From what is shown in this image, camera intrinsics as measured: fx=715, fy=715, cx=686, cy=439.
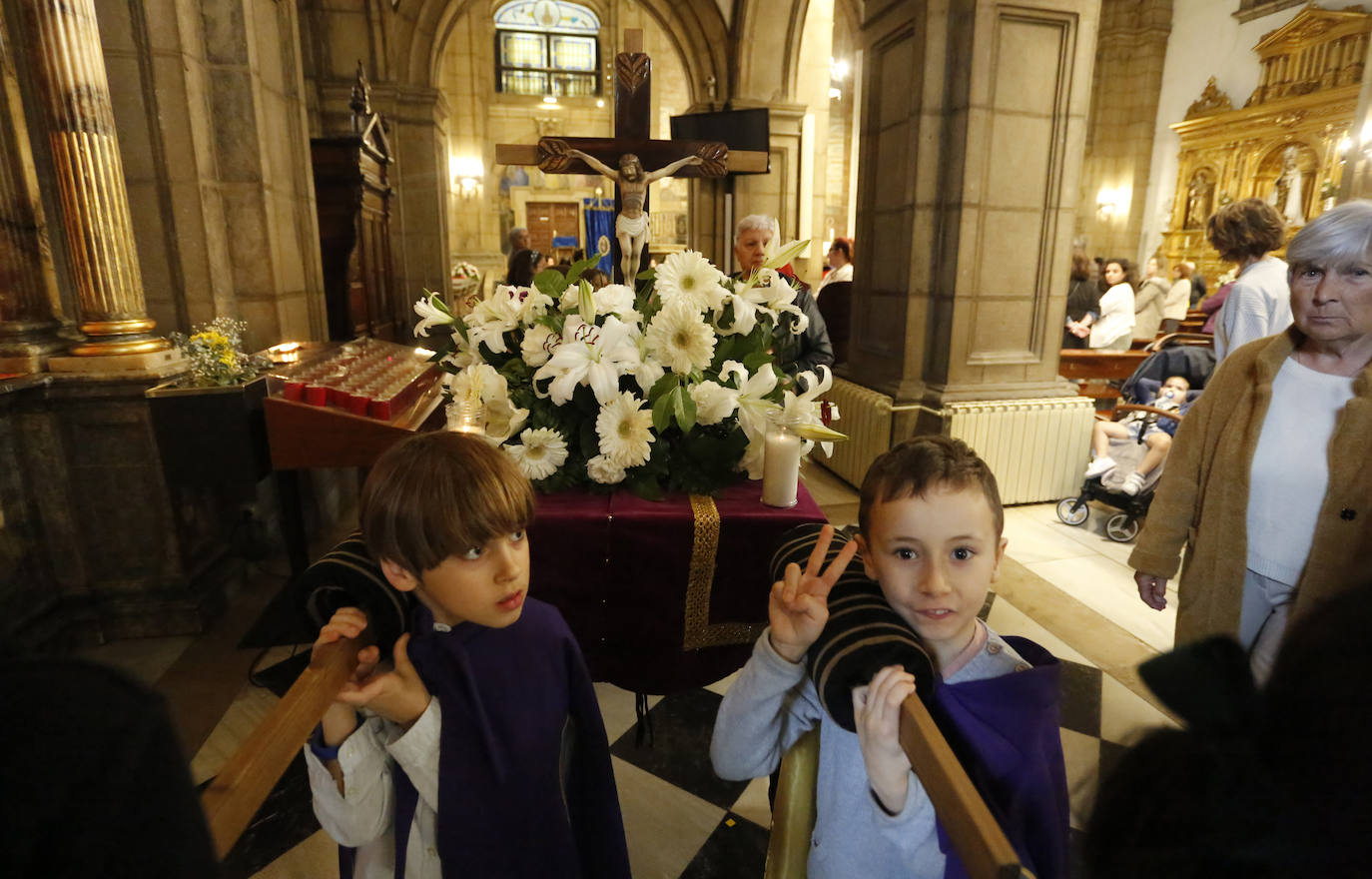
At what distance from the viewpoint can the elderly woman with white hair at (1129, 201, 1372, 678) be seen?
1617mm

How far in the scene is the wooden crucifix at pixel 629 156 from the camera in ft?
13.3

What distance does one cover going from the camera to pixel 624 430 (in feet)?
5.71

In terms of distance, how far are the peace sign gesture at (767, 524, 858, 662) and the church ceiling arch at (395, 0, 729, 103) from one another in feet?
28.6

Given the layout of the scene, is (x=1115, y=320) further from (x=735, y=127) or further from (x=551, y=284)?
(x=551, y=284)

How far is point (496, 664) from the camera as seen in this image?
1.17 metres

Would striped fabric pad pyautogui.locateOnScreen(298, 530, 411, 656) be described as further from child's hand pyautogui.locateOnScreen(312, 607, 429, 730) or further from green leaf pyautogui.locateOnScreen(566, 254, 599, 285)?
green leaf pyautogui.locateOnScreen(566, 254, 599, 285)

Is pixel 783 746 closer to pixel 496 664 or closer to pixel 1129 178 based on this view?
pixel 496 664

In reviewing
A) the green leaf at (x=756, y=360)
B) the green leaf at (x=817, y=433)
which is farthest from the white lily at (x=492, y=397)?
the green leaf at (x=817, y=433)

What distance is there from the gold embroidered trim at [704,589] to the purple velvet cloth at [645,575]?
1cm

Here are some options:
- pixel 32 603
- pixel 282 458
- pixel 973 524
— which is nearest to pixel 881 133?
pixel 282 458

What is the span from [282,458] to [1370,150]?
6396 millimetres

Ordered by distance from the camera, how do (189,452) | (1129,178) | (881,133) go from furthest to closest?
(1129,178), (881,133), (189,452)

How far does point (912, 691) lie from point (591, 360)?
1129mm

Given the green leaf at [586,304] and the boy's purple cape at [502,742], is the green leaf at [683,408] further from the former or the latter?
the boy's purple cape at [502,742]
